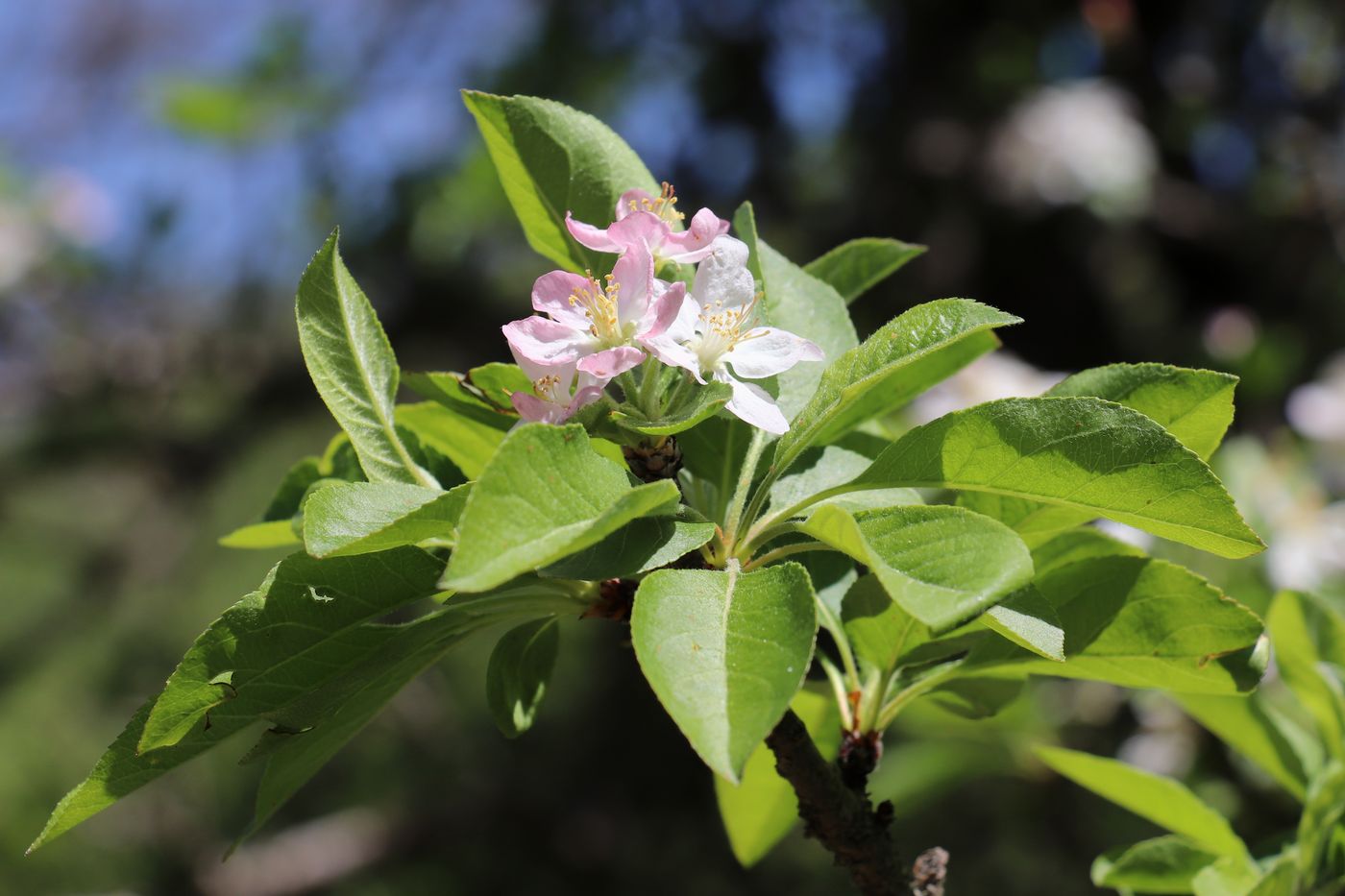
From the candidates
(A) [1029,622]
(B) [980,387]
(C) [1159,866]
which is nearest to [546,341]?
(A) [1029,622]

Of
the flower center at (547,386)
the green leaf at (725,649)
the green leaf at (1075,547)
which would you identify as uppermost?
the flower center at (547,386)

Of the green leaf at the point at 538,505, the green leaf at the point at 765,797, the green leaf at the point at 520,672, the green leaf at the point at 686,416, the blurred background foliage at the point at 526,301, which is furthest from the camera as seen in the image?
the blurred background foliage at the point at 526,301

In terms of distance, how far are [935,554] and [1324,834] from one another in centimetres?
40

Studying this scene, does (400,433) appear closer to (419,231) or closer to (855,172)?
(419,231)

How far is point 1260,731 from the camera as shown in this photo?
697 mm

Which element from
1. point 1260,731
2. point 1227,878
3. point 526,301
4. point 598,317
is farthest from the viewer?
point 526,301

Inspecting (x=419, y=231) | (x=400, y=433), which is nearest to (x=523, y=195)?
(x=400, y=433)

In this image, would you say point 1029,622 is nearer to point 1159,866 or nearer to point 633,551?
point 633,551

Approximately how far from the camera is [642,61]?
8.77 feet

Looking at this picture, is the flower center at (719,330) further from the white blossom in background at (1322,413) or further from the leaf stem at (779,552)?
the white blossom in background at (1322,413)

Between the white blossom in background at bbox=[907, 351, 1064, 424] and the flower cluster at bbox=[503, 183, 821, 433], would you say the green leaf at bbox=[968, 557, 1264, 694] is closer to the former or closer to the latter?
the flower cluster at bbox=[503, 183, 821, 433]

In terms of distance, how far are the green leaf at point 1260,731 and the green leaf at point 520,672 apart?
16.1 inches

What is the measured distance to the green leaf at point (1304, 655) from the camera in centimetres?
66

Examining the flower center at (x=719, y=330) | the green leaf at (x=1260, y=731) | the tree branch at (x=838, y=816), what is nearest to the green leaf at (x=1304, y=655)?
the green leaf at (x=1260, y=731)
